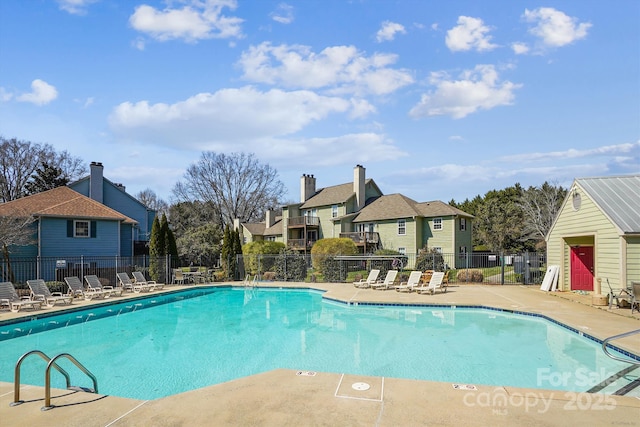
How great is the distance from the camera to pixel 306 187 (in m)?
39.6

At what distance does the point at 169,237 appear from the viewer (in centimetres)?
2356

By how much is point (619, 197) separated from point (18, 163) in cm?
4458

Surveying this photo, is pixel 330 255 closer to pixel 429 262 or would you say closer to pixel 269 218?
pixel 429 262

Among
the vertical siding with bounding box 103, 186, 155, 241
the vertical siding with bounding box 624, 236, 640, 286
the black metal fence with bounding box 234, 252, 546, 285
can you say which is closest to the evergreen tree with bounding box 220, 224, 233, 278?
the black metal fence with bounding box 234, 252, 546, 285

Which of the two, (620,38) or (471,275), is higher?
(620,38)

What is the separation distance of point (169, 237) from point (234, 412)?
20.5 metres

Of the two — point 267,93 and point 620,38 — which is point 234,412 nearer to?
point 267,93

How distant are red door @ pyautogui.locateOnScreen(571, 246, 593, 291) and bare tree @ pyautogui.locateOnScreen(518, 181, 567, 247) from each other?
18.1 m

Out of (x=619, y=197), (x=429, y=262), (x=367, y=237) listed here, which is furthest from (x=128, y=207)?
(x=619, y=197)

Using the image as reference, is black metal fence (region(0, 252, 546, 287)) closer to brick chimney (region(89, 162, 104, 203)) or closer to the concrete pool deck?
brick chimney (region(89, 162, 104, 203))

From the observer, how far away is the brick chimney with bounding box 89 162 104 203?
28.0m

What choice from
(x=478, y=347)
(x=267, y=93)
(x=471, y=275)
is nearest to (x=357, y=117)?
(x=267, y=93)

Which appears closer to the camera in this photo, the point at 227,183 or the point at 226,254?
the point at 226,254

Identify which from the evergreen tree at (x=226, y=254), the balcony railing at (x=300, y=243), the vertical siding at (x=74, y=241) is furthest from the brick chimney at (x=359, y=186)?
the vertical siding at (x=74, y=241)
